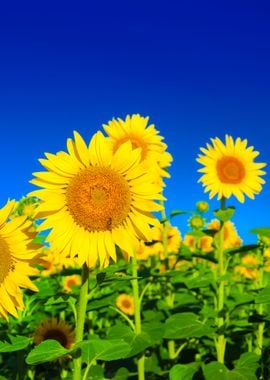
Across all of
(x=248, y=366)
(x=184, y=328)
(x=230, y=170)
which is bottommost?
(x=248, y=366)

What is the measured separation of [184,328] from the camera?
14.6 ft

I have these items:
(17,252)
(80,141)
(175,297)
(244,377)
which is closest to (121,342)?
(17,252)

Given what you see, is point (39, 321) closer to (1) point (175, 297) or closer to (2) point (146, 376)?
(2) point (146, 376)

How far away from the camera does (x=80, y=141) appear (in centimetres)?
300

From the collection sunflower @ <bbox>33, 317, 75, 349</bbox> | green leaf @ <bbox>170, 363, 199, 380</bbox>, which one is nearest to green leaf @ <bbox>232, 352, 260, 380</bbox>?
green leaf @ <bbox>170, 363, 199, 380</bbox>

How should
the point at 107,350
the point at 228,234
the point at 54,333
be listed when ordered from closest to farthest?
the point at 107,350 → the point at 54,333 → the point at 228,234

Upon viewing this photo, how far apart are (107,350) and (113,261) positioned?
1.41 meters

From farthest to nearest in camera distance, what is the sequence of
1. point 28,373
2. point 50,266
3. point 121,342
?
point 50,266, point 28,373, point 121,342

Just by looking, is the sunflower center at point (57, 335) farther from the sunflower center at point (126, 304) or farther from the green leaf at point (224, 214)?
the sunflower center at point (126, 304)

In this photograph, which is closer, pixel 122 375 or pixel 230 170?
pixel 122 375

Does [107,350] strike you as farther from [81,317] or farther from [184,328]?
[184,328]

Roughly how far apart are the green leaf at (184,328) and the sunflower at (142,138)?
116 centimetres

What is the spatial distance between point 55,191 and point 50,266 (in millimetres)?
4913

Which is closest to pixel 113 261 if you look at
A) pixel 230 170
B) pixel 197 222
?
pixel 230 170
